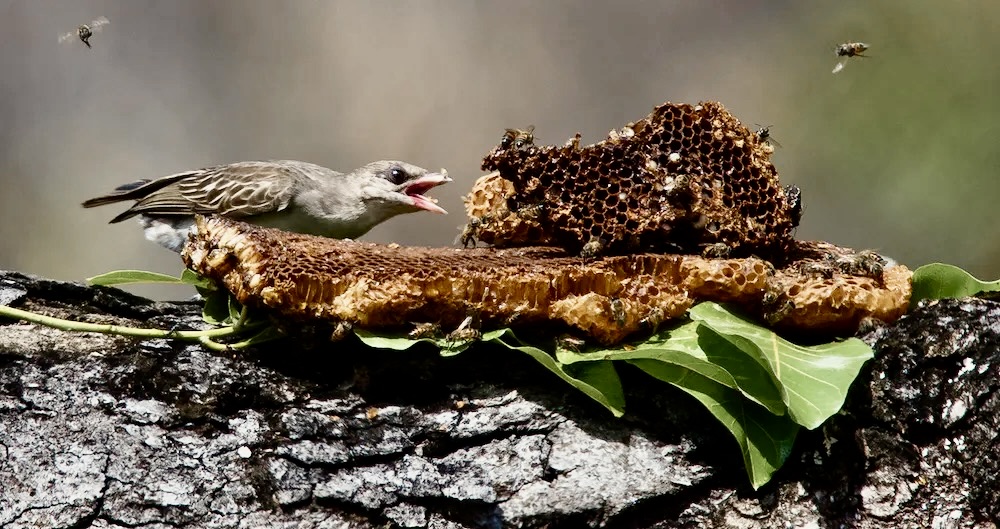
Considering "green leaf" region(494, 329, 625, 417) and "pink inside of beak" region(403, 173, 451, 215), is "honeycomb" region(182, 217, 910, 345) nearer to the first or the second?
"green leaf" region(494, 329, 625, 417)

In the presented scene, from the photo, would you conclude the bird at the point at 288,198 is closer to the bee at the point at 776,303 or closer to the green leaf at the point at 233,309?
the green leaf at the point at 233,309

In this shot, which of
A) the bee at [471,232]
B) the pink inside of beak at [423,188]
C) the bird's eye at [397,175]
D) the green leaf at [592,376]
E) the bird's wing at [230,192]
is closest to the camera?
the green leaf at [592,376]

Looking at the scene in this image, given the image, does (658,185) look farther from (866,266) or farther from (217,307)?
(217,307)

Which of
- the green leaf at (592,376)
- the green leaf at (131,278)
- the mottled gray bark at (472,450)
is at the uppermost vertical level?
the green leaf at (131,278)

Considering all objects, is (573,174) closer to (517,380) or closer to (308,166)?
(517,380)

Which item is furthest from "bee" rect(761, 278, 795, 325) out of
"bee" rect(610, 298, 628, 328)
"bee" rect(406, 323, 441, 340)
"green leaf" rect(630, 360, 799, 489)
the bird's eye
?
the bird's eye

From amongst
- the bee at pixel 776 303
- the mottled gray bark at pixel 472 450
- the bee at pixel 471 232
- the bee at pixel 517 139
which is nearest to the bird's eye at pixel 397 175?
the bee at pixel 471 232

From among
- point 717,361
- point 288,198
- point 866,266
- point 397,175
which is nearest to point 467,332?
point 717,361
